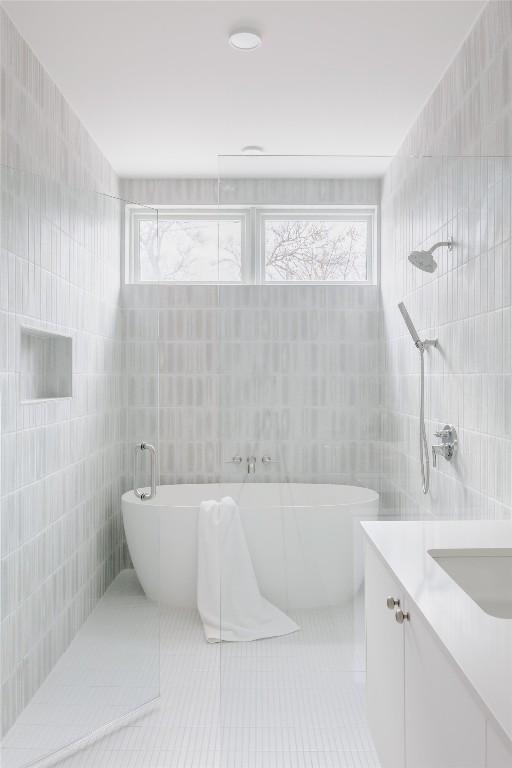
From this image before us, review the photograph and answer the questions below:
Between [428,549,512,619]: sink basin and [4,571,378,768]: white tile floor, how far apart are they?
852 millimetres

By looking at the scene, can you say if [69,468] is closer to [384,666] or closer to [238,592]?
[238,592]

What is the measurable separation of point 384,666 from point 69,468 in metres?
1.46

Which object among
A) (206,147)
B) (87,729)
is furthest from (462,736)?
(206,147)

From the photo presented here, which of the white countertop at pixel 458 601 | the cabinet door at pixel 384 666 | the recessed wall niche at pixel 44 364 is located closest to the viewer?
the white countertop at pixel 458 601

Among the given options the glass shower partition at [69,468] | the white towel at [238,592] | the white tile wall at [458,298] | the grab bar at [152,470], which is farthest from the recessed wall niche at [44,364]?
the white tile wall at [458,298]

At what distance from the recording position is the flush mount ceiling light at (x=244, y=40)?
260 centimetres

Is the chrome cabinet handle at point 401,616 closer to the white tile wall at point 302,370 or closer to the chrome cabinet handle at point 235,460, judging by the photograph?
the white tile wall at point 302,370

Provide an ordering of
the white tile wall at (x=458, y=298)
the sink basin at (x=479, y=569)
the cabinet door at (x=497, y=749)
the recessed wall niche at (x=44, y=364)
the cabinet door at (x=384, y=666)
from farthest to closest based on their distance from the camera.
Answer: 1. the recessed wall niche at (x=44, y=364)
2. the white tile wall at (x=458, y=298)
3. the sink basin at (x=479, y=569)
4. the cabinet door at (x=384, y=666)
5. the cabinet door at (x=497, y=749)

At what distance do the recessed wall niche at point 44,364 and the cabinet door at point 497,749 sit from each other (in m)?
1.91

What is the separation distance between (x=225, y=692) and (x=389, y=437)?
115cm

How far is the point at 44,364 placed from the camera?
244cm

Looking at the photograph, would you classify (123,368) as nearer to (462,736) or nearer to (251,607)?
(251,607)

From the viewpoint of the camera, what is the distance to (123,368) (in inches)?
104

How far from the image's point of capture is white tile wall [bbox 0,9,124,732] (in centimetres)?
225
